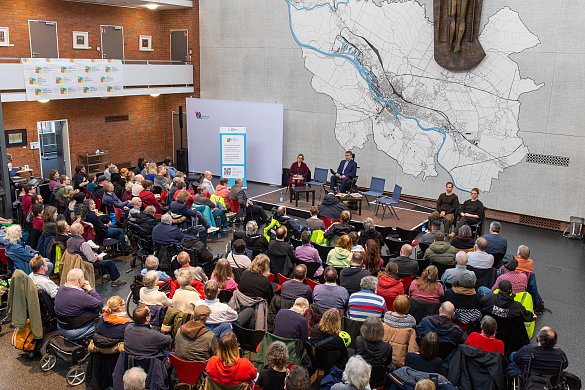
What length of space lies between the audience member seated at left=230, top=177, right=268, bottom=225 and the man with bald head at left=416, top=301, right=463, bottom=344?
5570 mm

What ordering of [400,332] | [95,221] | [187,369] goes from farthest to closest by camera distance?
[95,221], [400,332], [187,369]

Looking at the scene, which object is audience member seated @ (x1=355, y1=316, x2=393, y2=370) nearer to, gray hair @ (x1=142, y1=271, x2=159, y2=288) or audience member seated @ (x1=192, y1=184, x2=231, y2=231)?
gray hair @ (x1=142, y1=271, x2=159, y2=288)

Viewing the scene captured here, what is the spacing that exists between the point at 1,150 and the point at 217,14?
882 cm

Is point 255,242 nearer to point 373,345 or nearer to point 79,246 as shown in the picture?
point 79,246

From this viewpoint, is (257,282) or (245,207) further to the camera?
(245,207)

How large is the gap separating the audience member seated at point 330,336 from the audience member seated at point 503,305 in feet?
6.11

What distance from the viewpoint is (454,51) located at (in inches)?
453

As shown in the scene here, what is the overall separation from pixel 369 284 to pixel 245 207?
18.2 ft

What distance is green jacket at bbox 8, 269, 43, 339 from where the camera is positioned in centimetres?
559

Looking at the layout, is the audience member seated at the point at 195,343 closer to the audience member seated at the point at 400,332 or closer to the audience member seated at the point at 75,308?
the audience member seated at the point at 75,308

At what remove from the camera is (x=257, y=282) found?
558cm

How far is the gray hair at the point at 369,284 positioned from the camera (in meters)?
5.38

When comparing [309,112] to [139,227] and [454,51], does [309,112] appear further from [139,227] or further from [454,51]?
[139,227]

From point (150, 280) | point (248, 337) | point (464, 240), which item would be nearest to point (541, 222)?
point (464, 240)
